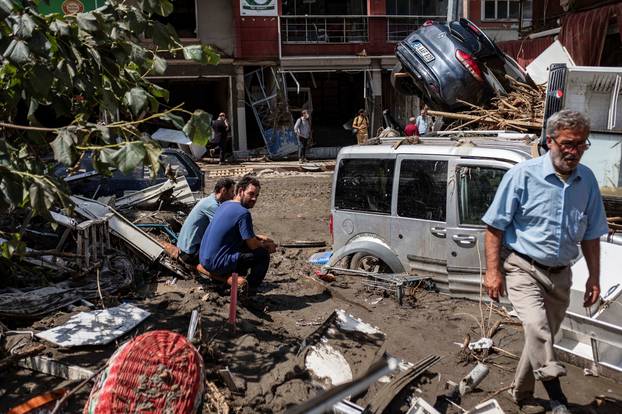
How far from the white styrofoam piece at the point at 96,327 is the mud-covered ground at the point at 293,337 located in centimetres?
8

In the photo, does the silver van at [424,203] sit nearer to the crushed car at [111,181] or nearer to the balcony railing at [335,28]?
the crushed car at [111,181]

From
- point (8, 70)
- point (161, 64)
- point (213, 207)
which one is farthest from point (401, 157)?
point (8, 70)

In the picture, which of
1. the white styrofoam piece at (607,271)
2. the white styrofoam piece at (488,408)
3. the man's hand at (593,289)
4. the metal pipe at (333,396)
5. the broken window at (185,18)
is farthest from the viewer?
the broken window at (185,18)

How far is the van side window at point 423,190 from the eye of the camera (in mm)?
5633

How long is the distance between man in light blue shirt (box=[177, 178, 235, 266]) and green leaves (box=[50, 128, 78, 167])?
3.67m

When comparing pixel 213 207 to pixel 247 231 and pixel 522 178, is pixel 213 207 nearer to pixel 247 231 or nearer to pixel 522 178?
pixel 247 231

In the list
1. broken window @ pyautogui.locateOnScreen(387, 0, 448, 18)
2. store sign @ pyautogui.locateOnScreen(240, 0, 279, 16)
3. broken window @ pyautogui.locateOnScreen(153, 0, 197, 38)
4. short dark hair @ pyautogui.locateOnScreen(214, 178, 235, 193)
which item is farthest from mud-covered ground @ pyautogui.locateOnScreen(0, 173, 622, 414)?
broken window @ pyautogui.locateOnScreen(387, 0, 448, 18)

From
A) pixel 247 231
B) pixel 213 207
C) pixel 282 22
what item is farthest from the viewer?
pixel 282 22

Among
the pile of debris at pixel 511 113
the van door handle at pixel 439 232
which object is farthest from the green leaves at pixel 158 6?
the pile of debris at pixel 511 113

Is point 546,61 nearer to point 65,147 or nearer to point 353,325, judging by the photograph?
point 353,325

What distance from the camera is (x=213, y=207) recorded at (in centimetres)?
698

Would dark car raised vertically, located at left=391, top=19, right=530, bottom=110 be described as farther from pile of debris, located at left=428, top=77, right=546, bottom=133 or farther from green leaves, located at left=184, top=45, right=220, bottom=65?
green leaves, located at left=184, top=45, right=220, bottom=65

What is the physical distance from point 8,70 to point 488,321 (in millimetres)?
4187

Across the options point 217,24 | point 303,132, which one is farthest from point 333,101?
point 217,24
